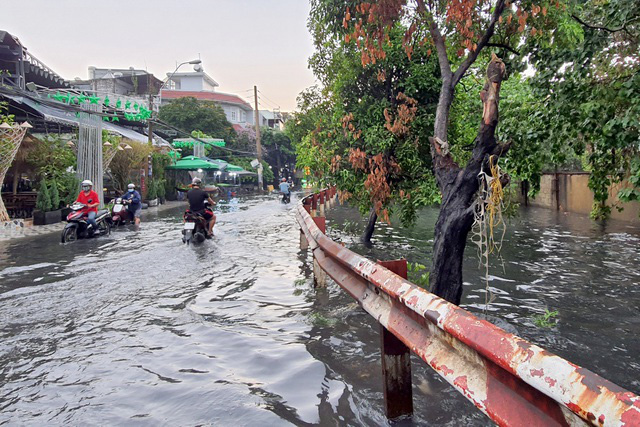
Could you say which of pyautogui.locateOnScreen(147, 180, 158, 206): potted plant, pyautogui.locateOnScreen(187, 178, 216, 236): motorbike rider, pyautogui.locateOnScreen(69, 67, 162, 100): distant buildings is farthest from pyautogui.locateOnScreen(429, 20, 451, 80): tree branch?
pyautogui.locateOnScreen(69, 67, 162, 100): distant buildings

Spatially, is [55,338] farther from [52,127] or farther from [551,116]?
[52,127]

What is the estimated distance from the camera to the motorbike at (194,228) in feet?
38.5

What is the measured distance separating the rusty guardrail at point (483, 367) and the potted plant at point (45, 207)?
55.0 ft

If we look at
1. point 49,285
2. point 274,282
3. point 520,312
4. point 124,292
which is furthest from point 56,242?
point 520,312

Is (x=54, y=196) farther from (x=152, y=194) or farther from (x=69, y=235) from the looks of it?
(x=152, y=194)

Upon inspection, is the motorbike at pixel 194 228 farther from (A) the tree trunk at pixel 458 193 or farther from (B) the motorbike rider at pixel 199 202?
(A) the tree trunk at pixel 458 193

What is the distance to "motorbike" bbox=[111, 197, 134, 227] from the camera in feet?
52.4

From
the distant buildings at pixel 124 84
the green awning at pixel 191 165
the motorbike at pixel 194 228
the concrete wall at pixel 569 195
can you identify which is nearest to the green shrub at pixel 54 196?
the motorbike at pixel 194 228

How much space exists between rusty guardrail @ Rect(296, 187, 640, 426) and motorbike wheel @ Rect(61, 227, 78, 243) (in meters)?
11.3

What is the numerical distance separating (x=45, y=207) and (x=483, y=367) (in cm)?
1813

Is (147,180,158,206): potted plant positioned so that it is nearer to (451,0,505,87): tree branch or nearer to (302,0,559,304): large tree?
(302,0,559,304): large tree

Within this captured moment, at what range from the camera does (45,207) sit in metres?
16.7

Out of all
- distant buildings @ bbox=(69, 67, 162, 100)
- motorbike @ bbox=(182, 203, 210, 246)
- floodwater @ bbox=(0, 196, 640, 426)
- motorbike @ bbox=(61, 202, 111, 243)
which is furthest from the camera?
distant buildings @ bbox=(69, 67, 162, 100)

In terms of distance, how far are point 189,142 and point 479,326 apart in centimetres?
4179
